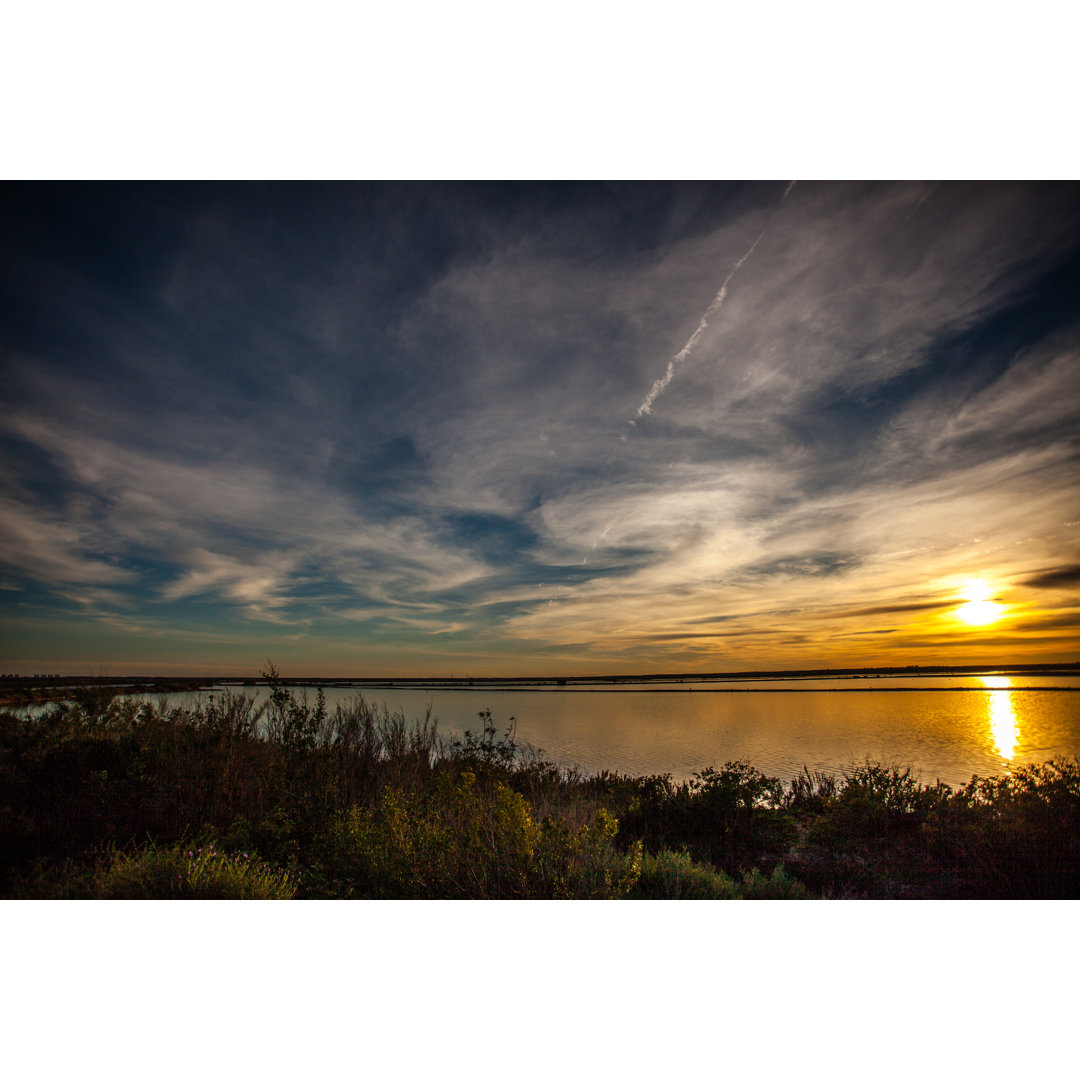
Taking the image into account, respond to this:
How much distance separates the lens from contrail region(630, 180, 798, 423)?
4.64 metres

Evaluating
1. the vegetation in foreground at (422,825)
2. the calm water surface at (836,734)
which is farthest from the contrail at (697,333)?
the calm water surface at (836,734)

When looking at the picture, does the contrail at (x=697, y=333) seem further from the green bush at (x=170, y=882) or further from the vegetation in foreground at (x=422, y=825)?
the green bush at (x=170, y=882)

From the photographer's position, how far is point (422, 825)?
12.8ft

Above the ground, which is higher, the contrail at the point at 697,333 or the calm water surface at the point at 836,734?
the contrail at the point at 697,333

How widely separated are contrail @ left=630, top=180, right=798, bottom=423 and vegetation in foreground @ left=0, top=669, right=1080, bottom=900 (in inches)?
169

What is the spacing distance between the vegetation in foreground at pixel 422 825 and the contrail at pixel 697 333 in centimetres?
430

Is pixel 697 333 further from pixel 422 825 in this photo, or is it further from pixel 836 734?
pixel 836 734

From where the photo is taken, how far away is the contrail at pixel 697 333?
4642 millimetres

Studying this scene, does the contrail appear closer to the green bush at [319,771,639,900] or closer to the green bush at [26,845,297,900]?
the green bush at [319,771,639,900]

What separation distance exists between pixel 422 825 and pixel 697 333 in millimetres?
5197

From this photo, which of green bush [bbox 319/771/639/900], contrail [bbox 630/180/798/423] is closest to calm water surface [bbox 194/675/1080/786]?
green bush [bbox 319/771/639/900]

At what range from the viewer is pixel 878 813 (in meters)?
5.22

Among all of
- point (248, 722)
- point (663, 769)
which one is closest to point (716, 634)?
point (663, 769)

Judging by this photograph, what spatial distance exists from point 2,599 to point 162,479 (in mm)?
1924
